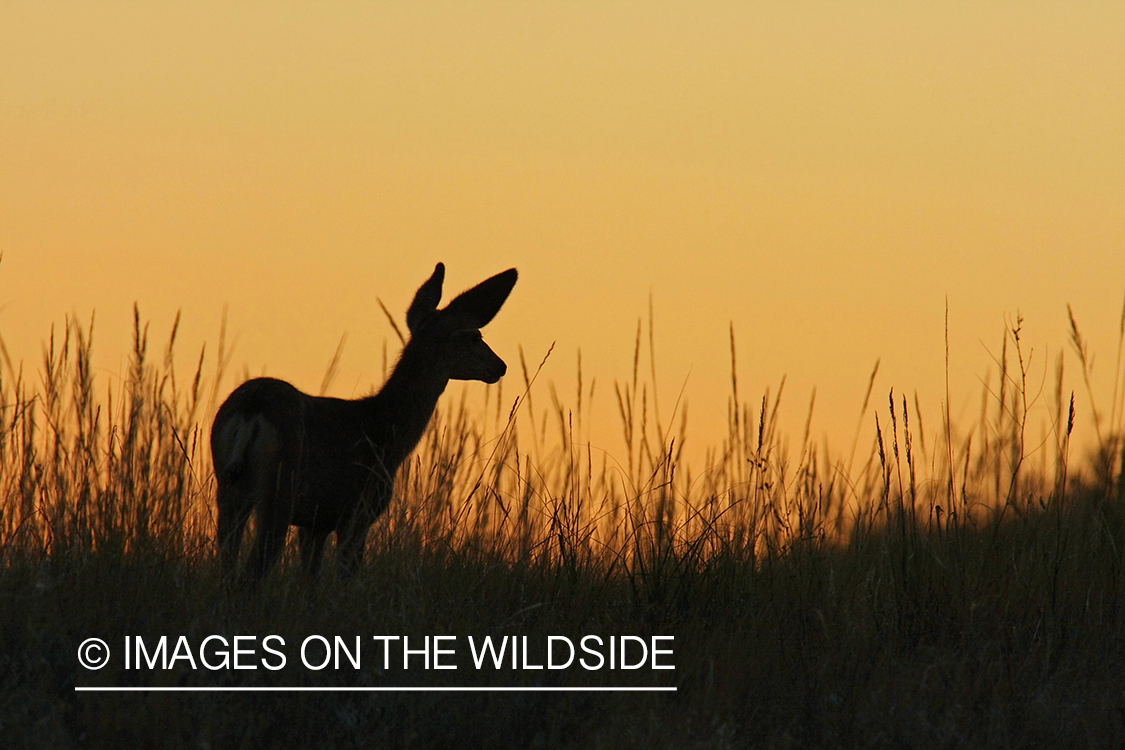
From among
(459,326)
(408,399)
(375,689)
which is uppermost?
(459,326)

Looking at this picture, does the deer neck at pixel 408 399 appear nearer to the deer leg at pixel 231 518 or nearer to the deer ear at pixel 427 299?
the deer ear at pixel 427 299

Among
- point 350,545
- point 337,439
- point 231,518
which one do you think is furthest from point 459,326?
point 231,518

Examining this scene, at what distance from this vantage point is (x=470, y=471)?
5984mm

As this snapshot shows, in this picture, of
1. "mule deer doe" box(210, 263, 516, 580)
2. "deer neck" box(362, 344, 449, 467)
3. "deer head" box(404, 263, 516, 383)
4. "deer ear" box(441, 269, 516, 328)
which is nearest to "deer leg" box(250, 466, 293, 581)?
"mule deer doe" box(210, 263, 516, 580)

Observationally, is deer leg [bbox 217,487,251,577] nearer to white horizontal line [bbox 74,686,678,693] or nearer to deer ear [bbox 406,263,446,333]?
white horizontal line [bbox 74,686,678,693]

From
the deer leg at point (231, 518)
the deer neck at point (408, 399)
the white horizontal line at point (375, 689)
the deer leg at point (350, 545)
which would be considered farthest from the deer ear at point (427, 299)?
the white horizontal line at point (375, 689)

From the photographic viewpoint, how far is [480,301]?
6.33 metres

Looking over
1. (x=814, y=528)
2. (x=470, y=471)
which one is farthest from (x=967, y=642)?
(x=470, y=471)

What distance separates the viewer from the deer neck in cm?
611

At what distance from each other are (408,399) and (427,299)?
507mm

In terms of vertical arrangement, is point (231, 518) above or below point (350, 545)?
above

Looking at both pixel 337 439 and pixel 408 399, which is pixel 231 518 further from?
pixel 408 399

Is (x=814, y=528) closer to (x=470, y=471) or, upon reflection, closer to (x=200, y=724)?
(x=470, y=471)

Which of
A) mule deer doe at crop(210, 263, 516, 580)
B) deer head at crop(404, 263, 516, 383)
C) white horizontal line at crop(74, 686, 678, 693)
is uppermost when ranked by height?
deer head at crop(404, 263, 516, 383)
